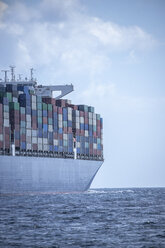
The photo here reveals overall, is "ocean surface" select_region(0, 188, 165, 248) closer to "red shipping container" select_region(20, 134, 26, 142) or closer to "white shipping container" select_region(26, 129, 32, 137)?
"red shipping container" select_region(20, 134, 26, 142)

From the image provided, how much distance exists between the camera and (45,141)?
313 feet

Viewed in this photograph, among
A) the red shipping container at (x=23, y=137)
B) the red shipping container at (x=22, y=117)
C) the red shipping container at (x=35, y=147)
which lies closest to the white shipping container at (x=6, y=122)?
the red shipping container at (x=22, y=117)

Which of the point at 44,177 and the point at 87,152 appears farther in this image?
the point at 87,152

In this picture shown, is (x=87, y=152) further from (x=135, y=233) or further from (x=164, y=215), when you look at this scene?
(x=135, y=233)

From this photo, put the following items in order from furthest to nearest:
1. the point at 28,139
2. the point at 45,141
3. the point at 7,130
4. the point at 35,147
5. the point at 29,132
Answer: the point at 45,141, the point at 35,147, the point at 29,132, the point at 28,139, the point at 7,130

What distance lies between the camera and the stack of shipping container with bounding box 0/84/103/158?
87.2 meters

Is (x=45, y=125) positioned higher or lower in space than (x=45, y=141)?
higher

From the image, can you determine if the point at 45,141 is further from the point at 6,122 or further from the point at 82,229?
the point at 82,229

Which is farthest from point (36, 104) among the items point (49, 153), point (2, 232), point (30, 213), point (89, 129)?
point (2, 232)

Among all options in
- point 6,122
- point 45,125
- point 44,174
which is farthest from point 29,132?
point 44,174

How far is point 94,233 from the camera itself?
123 feet

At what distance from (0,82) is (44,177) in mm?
22761

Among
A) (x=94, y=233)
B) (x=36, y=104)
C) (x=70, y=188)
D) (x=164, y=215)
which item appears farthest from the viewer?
(x=70, y=188)

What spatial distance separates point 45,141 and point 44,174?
5336mm
